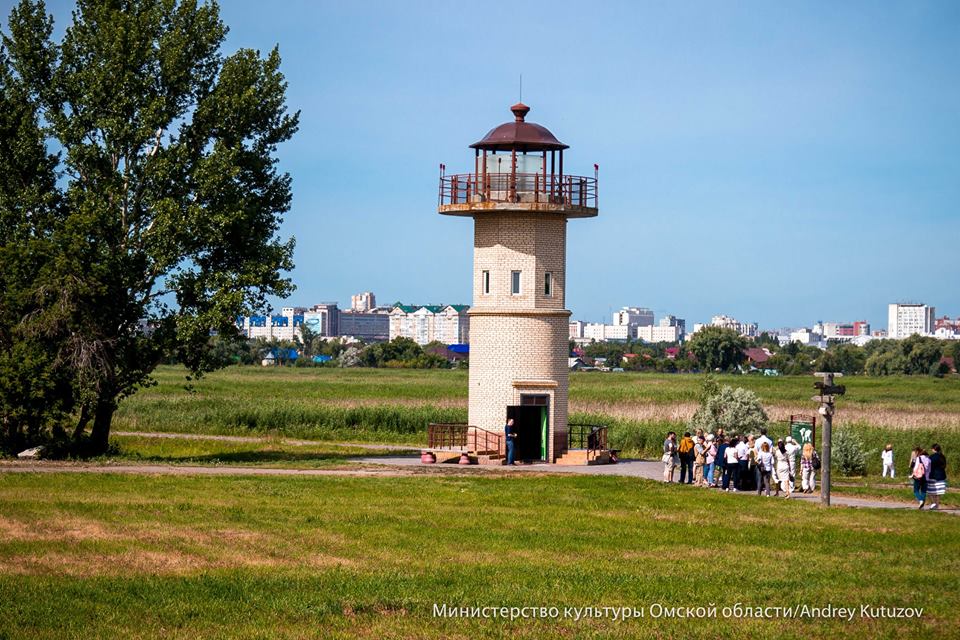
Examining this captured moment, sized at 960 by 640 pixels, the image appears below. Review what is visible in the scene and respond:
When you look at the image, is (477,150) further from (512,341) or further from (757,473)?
(757,473)

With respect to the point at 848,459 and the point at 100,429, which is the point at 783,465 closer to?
the point at 848,459

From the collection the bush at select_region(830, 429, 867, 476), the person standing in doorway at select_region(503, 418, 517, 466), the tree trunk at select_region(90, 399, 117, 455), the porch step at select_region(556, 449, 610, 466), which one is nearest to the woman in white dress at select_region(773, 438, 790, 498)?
the porch step at select_region(556, 449, 610, 466)

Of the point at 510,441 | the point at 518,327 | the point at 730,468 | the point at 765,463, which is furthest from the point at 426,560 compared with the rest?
the point at 518,327

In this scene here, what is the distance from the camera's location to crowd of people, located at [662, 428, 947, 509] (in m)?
30.6

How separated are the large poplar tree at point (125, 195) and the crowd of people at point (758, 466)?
13.4m

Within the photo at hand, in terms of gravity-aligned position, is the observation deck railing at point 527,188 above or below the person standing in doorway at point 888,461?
above

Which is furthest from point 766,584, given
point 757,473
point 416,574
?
point 757,473

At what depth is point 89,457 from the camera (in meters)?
40.6

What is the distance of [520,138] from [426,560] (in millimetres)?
21023

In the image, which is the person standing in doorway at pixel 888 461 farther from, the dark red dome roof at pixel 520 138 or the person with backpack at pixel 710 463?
the dark red dome roof at pixel 520 138

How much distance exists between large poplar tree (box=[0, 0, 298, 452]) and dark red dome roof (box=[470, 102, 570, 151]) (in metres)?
7.22

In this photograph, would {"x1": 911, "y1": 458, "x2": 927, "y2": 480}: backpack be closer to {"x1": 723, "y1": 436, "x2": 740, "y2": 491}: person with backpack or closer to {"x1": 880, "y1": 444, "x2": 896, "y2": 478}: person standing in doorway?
{"x1": 723, "y1": 436, "x2": 740, "y2": 491}: person with backpack

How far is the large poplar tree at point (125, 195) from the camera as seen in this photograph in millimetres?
38812

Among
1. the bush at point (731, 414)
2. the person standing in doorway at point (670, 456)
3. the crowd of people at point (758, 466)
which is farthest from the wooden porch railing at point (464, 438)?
the bush at point (731, 414)
